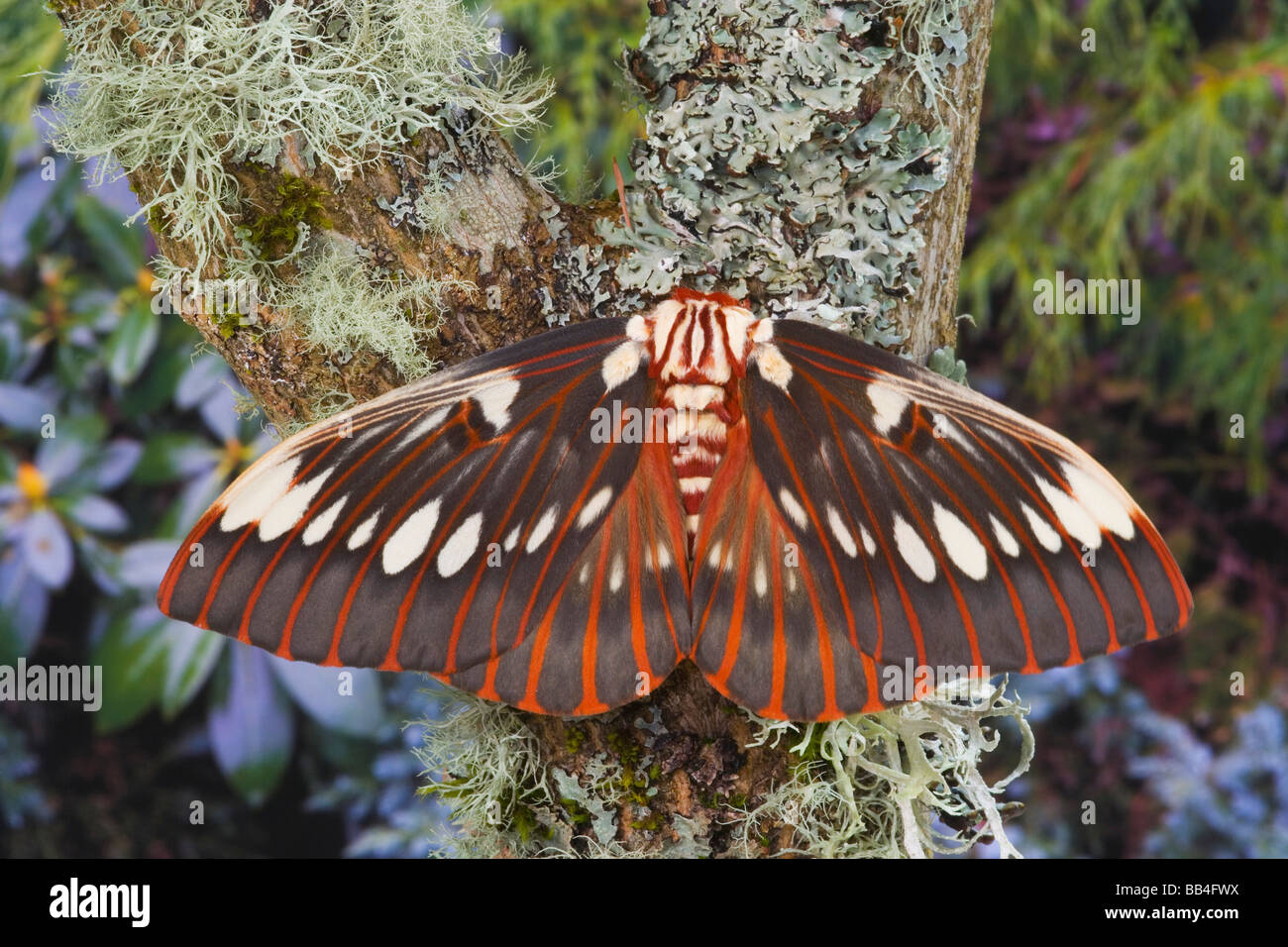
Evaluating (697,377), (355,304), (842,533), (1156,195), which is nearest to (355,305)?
(355,304)

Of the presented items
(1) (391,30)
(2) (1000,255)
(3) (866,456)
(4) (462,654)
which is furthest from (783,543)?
(2) (1000,255)

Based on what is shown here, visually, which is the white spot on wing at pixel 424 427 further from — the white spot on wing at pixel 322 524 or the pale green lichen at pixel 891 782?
the pale green lichen at pixel 891 782

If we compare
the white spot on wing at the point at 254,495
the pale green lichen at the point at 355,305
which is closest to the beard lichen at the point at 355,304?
the pale green lichen at the point at 355,305

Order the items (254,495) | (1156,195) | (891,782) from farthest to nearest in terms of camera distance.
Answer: (1156,195) < (891,782) < (254,495)

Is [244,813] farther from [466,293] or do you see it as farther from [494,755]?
[466,293]

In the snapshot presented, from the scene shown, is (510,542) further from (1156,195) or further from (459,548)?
(1156,195)


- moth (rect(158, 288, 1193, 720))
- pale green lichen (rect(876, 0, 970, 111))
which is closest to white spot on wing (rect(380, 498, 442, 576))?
moth (rect(158, 288, 1193, 720))

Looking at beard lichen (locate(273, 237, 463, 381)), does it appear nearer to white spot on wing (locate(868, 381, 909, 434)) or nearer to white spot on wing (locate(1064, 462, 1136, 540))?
white spot on wing (locate(868, 381, 909, 434))
